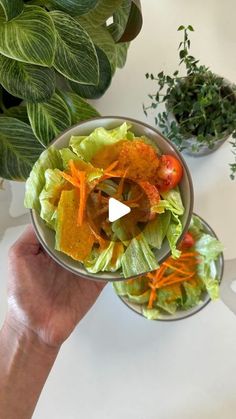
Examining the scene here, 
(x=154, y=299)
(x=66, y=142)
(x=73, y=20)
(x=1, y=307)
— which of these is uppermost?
(x=73, y=20)

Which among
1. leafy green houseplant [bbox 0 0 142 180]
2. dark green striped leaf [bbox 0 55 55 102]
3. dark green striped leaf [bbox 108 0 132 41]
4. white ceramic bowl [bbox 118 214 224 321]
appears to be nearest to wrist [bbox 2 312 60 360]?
white ceramic bowl [bbox 118 214 224 321]

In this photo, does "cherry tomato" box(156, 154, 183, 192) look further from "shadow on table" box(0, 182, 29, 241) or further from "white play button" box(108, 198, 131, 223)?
"shadow on table" box(0, 182, 29, 241)

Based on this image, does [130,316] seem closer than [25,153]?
No

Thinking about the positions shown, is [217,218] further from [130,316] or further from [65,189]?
[65,189]

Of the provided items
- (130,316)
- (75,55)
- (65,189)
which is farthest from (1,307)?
(75,55)

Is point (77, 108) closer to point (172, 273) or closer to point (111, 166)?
point (111, 166)

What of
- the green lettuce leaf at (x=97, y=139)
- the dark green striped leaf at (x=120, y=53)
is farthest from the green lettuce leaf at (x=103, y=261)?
the dark green striped leaf at (x=120, y=53)

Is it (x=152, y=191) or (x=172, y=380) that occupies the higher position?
(x=152, y=191)
